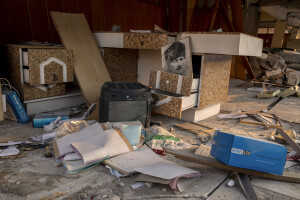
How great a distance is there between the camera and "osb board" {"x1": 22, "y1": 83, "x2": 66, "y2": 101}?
3.37 meters

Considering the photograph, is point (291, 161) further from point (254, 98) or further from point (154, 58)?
point (254, 98)

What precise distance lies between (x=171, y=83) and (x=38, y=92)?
179cm

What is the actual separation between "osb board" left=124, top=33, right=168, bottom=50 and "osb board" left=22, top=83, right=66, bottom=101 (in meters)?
1.15

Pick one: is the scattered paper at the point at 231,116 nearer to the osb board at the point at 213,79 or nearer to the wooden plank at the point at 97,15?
the osb board at the point at 213,79

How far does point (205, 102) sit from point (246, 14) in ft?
24.8

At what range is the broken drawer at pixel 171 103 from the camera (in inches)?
119

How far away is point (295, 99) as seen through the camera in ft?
17.8

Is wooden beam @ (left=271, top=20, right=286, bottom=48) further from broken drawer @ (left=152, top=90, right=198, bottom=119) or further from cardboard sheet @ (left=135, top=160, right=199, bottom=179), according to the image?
cardboard sheet @ (left=135, top=160, right=199, bottom=179)

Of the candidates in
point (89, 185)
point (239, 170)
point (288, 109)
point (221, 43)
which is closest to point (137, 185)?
point (89, 185)

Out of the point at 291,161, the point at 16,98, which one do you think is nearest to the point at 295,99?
the point at 291,161

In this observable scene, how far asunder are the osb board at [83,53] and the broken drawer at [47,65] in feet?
0.51

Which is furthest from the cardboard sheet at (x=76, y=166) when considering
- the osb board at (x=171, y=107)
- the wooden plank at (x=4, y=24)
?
the wooden plank at (x=4, y=24)

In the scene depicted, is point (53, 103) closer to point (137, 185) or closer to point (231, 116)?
point (137, 185)

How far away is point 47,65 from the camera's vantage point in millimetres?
3424
